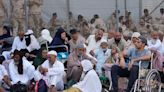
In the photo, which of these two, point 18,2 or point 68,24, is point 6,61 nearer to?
point 18,2

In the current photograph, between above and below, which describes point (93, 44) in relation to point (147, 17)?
below

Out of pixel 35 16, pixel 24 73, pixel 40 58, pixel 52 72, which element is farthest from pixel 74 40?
pixel 35 16

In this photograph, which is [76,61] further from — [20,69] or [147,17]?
[147,17]

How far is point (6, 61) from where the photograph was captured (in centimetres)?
1614

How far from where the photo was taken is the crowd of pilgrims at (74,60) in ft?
48.9

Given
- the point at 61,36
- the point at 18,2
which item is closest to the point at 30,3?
the point at 18,2

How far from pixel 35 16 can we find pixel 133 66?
6.78 m

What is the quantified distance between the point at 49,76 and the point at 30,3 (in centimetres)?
599

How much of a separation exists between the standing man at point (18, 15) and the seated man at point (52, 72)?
14.5ft

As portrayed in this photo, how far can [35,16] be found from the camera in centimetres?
2094

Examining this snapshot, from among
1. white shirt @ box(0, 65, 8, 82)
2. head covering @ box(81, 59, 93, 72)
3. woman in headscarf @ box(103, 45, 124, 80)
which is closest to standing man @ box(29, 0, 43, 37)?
woman in headscarf @ box(103, 45, 124, 80)

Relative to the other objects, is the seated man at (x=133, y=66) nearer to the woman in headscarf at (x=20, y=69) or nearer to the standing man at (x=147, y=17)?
the woman in headscarf at (x=20, y=69)

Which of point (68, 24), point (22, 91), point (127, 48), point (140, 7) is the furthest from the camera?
point (140, 7)

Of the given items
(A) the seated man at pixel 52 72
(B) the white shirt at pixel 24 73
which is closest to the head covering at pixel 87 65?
(A) the seated man at pixel 52 72
